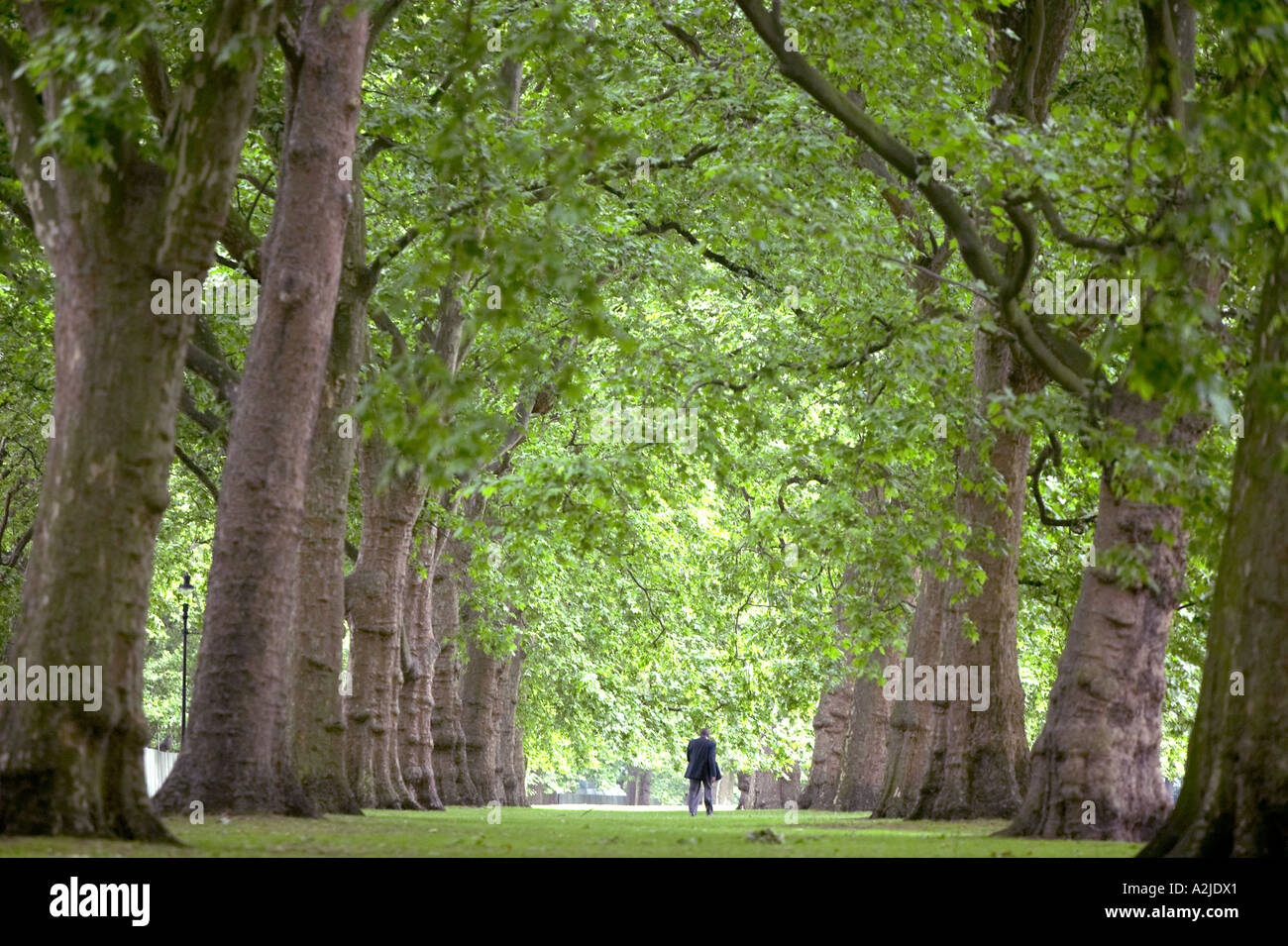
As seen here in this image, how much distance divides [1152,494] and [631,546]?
1808cm

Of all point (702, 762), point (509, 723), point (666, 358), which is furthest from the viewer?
point (509, 723)

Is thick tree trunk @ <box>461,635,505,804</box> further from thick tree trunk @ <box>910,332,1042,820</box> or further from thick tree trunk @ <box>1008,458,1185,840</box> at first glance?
thick tree trunk @ <box>1008,458,1185,840</box>

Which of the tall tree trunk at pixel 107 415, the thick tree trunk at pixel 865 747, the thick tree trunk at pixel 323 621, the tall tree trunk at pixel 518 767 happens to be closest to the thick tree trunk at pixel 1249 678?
the tall tree trunk at pixel 107 415

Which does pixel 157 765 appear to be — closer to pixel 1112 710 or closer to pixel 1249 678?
pixel 1112 710

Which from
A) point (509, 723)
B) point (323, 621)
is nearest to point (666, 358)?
point (323, 621)

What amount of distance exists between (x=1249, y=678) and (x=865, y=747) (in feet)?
69.1

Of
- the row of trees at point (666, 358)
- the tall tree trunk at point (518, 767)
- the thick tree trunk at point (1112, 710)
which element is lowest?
the tall tree trunk at point (518, 767)

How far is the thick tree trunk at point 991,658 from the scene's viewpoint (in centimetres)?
1867

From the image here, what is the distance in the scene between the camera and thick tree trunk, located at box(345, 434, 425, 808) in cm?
2159

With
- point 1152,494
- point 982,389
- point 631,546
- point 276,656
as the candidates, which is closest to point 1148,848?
point 1152,494

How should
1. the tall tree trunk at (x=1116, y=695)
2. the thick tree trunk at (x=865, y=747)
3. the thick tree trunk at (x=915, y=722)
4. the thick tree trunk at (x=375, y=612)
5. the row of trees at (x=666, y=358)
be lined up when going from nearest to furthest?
the row of trees at (x=666, y=358) → the tall tree trunk at (x=1116, y=695) → the thick tree trunk at (x=915, y=722) → the thick tree trunk at (x=375, y=612) → the thick tree trunk at (x=865, y=747)

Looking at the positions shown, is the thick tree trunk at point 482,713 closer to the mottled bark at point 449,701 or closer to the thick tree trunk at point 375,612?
the mottled bark at point 449,701

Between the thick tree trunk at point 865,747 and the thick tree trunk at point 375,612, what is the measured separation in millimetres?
10219

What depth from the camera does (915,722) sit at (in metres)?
21.1
